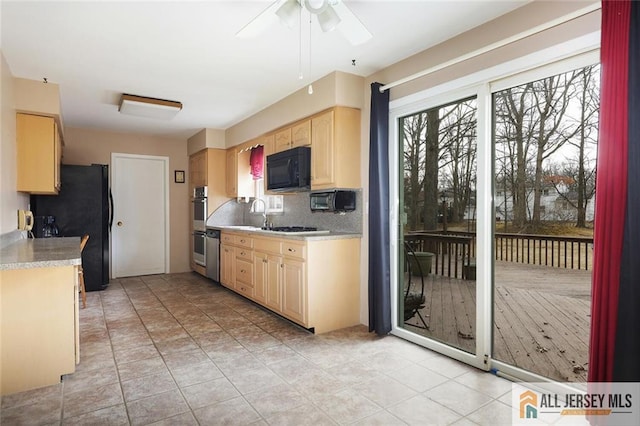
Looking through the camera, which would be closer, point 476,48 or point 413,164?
point 476,48

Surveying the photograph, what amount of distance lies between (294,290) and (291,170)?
1.28m

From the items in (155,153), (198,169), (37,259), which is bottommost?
(37,259)

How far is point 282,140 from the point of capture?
4.30m

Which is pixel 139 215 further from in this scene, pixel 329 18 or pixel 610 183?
pixel 610 183

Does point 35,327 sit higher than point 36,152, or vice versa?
point 36,152

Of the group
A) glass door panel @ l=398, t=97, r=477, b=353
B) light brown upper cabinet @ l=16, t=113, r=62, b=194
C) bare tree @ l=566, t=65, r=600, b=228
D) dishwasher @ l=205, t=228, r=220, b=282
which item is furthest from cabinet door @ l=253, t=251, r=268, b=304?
bare tree @ l=566, t=65, r=600, b=228

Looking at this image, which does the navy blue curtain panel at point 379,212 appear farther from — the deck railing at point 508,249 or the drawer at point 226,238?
the drawer at point 226,238

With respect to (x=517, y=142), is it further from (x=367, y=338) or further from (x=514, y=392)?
(x=367, y=338)

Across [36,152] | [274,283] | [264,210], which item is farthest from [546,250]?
[36,152]

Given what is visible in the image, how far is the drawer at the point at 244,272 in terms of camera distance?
439 centimetres

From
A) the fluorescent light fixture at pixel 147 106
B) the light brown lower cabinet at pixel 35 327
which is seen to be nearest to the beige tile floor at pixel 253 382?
the light brown lower cabinet at pixel 35 327

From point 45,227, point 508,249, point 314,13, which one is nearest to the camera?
point 314,13

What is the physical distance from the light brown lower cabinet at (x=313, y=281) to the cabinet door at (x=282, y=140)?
3.50 feet

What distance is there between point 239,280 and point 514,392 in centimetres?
329
